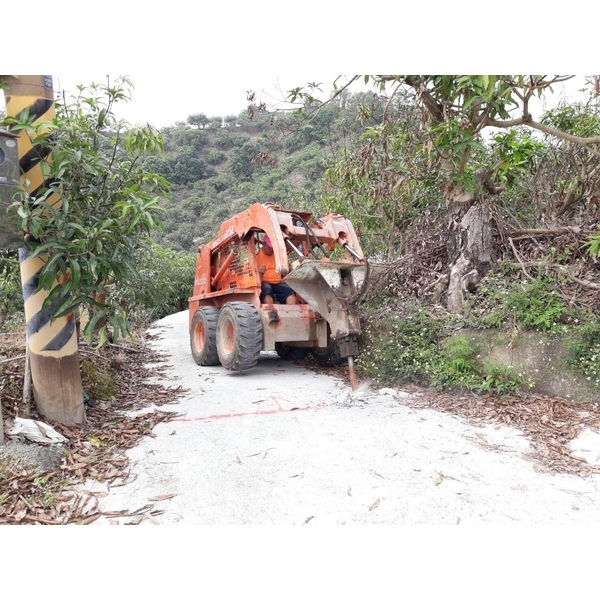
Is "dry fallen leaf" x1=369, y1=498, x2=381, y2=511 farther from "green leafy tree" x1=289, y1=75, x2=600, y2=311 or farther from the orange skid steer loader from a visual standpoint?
"green leafy tree" x1=289, y1=75, x2=600, y2=311

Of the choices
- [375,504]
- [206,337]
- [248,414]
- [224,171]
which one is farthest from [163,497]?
[224,171]

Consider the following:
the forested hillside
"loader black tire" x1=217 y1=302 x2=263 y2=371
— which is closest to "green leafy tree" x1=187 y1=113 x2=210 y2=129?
the forested hillside

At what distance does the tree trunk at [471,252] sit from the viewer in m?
5.39

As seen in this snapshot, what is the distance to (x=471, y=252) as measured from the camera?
18.0 feet

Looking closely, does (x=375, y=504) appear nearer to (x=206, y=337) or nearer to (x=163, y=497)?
(x=163, y=497)

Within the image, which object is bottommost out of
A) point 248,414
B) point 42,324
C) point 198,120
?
point 248,414

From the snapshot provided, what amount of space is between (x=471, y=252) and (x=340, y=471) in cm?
350

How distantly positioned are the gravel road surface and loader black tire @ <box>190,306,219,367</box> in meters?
1.92

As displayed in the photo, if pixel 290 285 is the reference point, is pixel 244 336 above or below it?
below

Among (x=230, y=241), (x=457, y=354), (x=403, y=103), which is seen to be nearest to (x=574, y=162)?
(x=403, y=103)

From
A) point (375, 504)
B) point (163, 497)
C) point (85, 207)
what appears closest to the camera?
point (375, 504)

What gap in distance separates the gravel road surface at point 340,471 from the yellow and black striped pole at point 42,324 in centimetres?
71

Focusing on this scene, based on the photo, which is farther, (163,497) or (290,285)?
(290,285)

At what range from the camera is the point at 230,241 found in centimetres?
681
